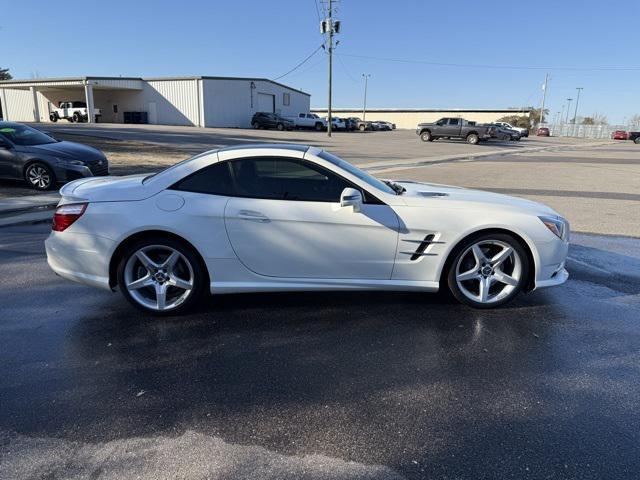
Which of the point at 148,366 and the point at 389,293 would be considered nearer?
the point at 148,366

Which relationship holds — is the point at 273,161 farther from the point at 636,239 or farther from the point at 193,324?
the point at 636,239

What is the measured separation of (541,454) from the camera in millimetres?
2523

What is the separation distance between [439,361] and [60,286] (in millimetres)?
3937

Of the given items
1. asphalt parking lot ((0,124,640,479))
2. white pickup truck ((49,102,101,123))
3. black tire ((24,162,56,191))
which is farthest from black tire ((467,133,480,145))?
white pickup truck ((49,102,101,123))

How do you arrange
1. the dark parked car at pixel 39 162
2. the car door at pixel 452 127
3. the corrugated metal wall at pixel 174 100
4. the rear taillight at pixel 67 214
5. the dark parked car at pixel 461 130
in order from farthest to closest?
the corrugated metal wall at pixel 174 100 < the car door at pixel 452 127 < the dark parked car at pixel 461 130 < the dark parked car at pixel 39 162 < the rear taillight at pixel 67 214

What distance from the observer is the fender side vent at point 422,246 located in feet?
13.4

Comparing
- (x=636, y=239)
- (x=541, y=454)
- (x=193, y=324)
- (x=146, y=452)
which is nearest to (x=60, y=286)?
(x=193, y=324)

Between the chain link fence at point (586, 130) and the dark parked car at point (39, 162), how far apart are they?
78185 millimetres

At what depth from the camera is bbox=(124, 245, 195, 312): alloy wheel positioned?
162 inches

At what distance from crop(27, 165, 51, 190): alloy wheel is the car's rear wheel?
32.9 ft

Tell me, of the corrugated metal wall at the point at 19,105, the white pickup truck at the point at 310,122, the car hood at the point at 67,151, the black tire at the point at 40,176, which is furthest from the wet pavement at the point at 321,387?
the corrugated metal wall at the point at 19,105

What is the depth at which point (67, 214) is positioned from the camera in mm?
4148

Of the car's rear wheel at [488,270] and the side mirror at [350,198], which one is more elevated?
the side mirror at [350,198]

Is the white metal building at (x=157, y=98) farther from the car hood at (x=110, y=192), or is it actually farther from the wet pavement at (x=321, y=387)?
the wet pavement at (x=321, y=387)
